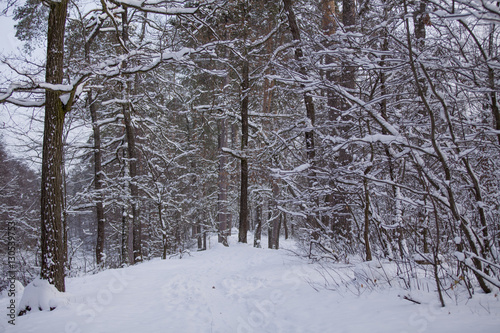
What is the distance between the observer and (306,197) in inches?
211

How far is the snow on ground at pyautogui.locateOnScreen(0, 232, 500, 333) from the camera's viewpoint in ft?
9.11

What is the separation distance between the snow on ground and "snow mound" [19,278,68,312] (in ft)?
0.39

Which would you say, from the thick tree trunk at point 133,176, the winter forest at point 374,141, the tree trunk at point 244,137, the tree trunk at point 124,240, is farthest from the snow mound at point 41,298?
the tree trunk at point 124,240

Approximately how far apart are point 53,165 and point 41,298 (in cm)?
223

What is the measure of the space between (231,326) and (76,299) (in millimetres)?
2919

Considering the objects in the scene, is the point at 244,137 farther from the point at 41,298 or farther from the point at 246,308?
the point at 41,298

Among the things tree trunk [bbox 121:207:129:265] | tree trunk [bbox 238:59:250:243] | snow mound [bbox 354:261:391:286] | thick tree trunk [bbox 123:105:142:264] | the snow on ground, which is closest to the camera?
the snow on ground

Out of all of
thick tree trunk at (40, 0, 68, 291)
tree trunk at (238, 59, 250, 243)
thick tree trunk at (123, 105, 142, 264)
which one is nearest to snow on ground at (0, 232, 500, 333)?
thick tree trunk at (40, 0, 68, 291)

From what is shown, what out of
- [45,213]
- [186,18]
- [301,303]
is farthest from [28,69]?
[301,303]

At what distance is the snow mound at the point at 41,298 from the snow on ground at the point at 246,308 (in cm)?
12

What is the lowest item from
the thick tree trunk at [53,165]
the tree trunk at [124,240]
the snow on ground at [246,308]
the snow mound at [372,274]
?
the tree trunk at [124,240]

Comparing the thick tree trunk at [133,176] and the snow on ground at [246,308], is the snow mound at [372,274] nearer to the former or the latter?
the snow on ground at [246,308]

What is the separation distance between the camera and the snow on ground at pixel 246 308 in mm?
2775

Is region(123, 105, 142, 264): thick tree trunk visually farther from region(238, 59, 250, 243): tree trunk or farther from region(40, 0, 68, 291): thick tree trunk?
region(40, 0, 68, 291): thick tree trunk
